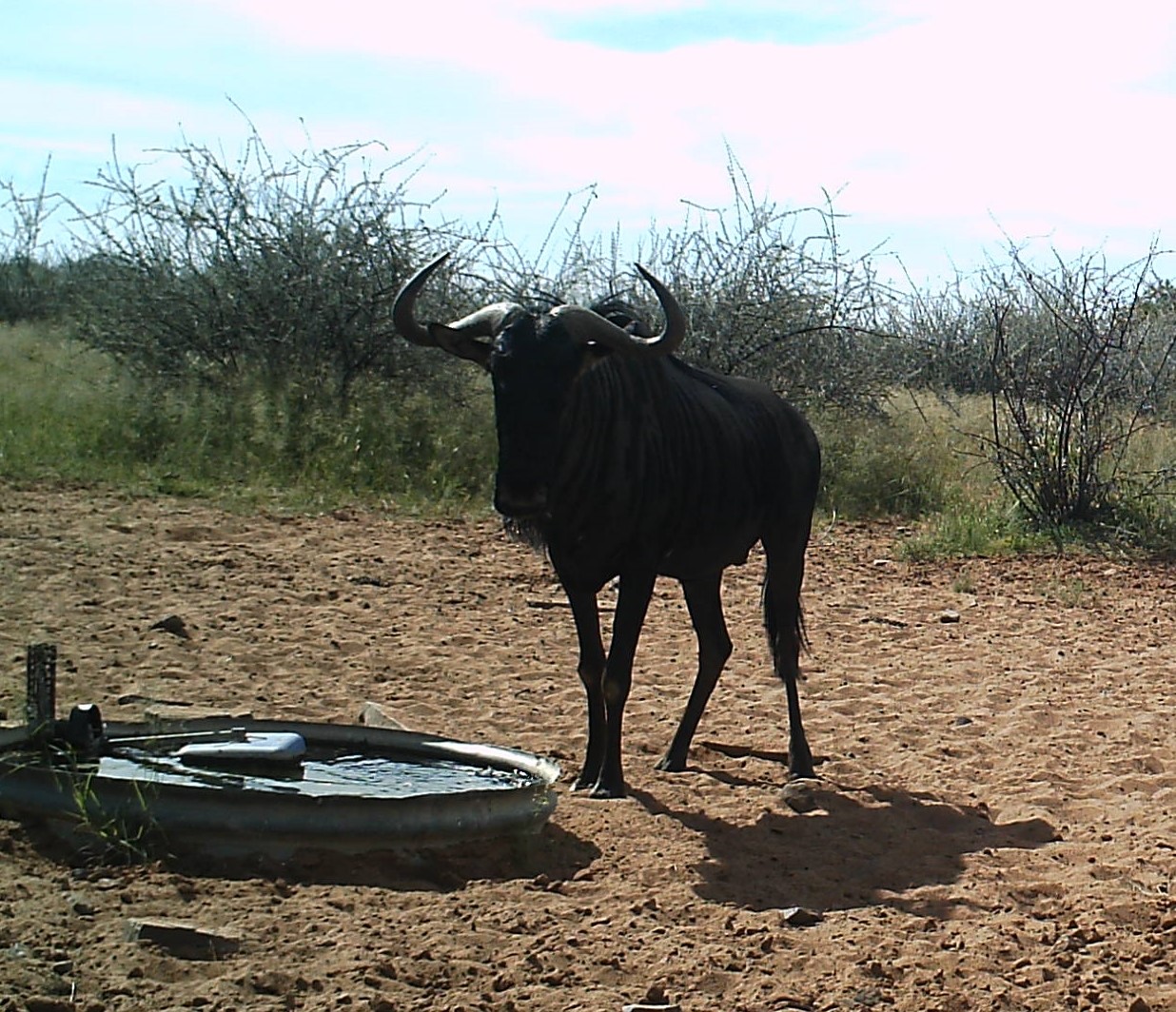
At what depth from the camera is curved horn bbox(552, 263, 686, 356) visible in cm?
587

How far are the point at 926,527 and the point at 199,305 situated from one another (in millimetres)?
8473

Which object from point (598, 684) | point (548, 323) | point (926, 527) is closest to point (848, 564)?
point (926, 527)

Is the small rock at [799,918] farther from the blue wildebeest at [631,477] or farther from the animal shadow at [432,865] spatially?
the blue wildebeest at [631,477]

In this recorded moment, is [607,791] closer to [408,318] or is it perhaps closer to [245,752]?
[245,752]

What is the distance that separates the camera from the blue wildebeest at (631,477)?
5711 millimetres

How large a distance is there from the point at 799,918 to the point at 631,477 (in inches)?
85.2

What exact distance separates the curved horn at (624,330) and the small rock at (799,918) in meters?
2.32

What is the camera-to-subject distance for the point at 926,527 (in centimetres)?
1411

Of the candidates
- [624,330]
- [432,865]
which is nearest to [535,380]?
[624,330]

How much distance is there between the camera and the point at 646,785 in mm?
6438

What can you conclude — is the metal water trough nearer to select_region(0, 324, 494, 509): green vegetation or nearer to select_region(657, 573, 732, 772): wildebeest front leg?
select_region(657, 573, 732, 772): wildebeest front leg

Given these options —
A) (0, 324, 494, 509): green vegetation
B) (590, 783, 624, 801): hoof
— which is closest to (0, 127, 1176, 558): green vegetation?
(0, 324, 494, 509): green vegetation

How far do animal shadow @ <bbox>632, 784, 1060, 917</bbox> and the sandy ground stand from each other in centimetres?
2

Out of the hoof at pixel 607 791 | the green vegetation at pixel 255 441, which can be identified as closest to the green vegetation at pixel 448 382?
the green vegetation at pixel 255 441
